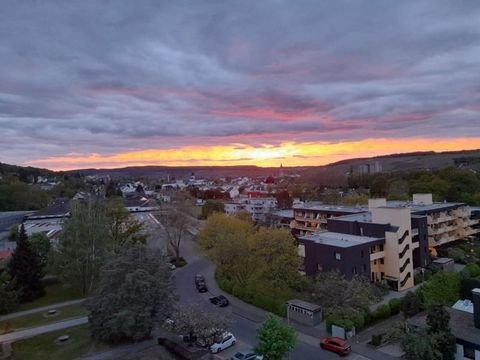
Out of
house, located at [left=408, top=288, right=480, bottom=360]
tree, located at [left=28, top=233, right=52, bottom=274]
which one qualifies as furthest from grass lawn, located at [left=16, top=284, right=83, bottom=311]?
house, located at [left=408, top=288, right=480, bottom=360]

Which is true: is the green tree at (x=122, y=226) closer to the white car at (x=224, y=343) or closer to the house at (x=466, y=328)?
the white car at (x=224, y=343)

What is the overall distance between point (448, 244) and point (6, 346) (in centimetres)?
4448

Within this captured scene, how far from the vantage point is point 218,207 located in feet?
237

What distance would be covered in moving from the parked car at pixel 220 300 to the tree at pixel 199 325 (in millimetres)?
7641

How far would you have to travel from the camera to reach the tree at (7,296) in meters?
28.6

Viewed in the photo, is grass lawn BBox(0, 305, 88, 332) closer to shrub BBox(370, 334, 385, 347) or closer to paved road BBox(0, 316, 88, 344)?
paved road BBox(0, 316, 88, 344)

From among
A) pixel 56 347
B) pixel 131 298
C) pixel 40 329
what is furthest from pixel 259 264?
pixel 40 329

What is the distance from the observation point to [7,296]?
2870 cm

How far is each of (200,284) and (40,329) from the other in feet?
44.3

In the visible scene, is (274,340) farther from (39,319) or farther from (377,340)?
(39,319)

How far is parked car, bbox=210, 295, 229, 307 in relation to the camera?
3038 centimetres

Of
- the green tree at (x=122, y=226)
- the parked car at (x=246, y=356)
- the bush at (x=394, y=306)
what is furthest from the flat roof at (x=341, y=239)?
the green tree at (x=122, y=226)

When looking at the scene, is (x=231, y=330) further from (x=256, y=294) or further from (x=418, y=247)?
(x=418, y=247)

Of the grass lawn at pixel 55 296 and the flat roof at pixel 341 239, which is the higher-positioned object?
the flat roof at pixel 341 239
